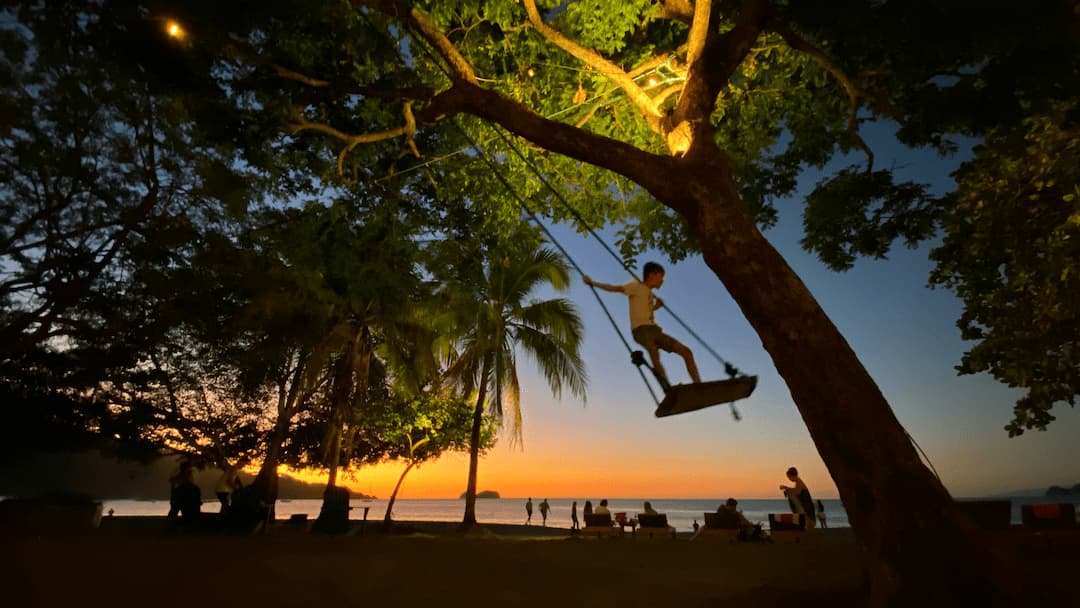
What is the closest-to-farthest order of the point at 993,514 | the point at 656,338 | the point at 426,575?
the point at 656,338 < the point at 426,575 < the point at 993,514

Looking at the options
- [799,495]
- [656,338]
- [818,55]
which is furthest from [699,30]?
[799,495]

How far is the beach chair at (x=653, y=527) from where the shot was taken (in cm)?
1367

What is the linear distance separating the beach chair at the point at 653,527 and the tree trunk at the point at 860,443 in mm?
10934

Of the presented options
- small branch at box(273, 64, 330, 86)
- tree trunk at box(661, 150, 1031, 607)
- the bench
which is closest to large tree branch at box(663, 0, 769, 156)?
tree trunk at box(661, 150, 1031, 607)

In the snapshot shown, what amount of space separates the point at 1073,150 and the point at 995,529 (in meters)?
5.67

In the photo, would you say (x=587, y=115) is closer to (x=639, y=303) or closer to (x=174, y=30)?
(x=639, y=303)

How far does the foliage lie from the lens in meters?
6.38

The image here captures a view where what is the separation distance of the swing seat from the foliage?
409cm

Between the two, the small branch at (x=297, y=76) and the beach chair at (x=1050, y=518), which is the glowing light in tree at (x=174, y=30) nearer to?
the small branch at (x=297, y=76)

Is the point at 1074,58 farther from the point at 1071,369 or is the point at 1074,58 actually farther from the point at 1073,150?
the point at 1071,369

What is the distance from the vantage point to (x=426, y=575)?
21.0ft

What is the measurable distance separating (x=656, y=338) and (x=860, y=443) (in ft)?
8.72

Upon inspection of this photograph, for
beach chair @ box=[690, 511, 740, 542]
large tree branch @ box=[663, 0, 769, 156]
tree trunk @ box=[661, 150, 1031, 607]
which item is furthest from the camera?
beach chair @ box=[690, 511, 740, 542]

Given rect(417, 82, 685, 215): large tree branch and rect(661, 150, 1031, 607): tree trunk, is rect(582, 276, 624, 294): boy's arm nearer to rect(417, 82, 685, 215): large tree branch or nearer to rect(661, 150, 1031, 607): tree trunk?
rect(417, 82, 685, 215): large tree branch
